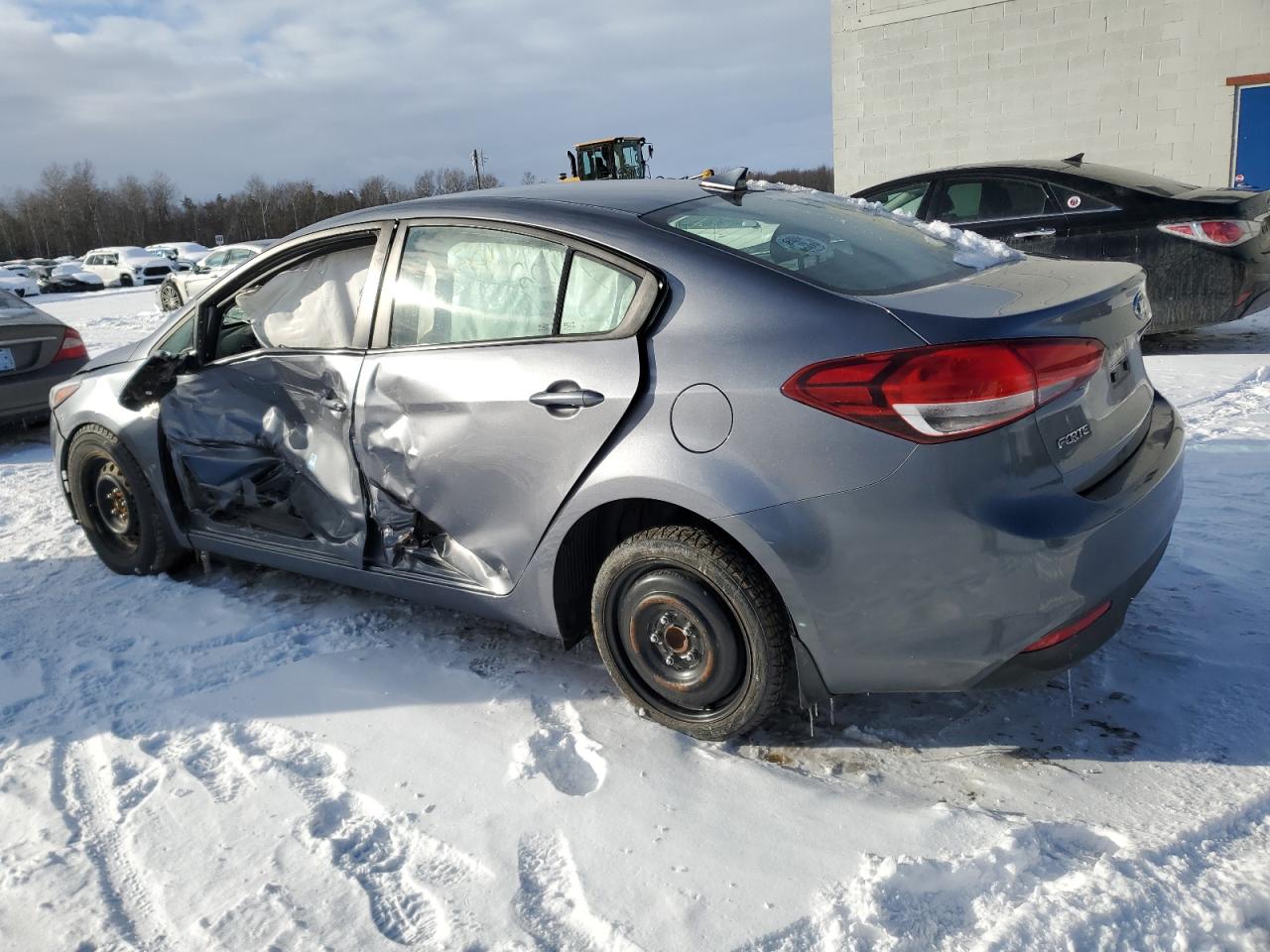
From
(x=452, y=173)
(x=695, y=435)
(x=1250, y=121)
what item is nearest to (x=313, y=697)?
(x=695, y=435)

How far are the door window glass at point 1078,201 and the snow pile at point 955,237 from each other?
4.32m

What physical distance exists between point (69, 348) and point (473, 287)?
235 inches

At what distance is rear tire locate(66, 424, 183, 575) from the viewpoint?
4035mm

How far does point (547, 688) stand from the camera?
3096mm

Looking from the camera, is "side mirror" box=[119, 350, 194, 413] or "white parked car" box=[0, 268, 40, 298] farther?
"white parked car" box=[0, 268, 40, 298]

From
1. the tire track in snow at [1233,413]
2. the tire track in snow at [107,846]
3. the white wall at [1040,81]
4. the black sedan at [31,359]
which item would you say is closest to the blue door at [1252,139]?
the white wall at [1040,81]

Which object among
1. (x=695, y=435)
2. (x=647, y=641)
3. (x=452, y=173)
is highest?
(x=452, y=173)

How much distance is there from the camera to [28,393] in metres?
7.08

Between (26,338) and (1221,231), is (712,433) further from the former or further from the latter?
(26,338)

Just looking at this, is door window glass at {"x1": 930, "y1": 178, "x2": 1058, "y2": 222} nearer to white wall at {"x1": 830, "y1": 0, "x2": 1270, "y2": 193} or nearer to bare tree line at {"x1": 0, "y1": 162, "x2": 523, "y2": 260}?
white wall at {"x1": 830, "y1": 0, "x2": 1270, "y2": 193}

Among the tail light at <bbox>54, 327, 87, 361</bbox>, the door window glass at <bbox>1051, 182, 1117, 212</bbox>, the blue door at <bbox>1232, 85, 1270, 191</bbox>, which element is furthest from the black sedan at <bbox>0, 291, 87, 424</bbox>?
the blue door at <bbox>1232, 85, 1270, 191</bbox>

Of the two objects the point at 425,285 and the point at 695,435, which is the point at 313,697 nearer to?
the point at 425,285

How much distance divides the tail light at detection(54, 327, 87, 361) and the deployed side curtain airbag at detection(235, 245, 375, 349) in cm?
462

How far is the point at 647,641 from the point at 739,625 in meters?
0.32
